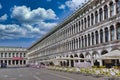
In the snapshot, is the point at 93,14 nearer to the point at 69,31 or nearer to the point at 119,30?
the point at 119,30

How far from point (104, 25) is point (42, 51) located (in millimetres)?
71643

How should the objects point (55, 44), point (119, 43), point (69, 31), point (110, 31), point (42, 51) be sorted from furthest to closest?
point (42, 51), point (55, 44), point (69, 31), point (110, 31), point (119, 43)

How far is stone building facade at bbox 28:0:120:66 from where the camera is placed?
3900cm

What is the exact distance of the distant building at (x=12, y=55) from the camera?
184 meters

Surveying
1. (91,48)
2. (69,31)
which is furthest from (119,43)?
(69,31)

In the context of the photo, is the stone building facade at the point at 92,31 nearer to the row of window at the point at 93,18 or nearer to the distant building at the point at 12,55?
the row of window at the point at 93,18

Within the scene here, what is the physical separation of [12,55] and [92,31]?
146 meters

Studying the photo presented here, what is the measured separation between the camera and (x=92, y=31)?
48031 millimetres

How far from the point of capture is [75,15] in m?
61.0

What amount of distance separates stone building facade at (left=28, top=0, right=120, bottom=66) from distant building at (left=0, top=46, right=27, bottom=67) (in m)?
115

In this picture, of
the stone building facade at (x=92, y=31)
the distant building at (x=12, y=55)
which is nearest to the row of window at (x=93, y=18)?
the stone building facade at (x=92, y=31)

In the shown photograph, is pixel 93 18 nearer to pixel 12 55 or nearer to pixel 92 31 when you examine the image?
pixel 92 31

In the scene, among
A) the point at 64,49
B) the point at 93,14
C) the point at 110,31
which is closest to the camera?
the point at 110,31

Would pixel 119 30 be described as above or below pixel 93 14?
below
